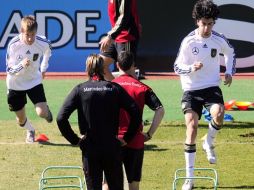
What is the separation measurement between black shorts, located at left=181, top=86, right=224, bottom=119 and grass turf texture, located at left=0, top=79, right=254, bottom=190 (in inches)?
37.7

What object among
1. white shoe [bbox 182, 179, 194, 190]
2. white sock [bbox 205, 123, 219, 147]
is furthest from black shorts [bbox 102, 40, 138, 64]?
white shoe [bbox 182, 179, 194, 190]

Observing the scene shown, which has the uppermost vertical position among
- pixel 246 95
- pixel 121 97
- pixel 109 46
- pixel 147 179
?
pixel 121 97

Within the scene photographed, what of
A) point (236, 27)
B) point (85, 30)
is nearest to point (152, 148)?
point (236, 27)

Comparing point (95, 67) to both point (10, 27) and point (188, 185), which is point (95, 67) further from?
point (10, 27)

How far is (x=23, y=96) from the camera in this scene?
501 inches

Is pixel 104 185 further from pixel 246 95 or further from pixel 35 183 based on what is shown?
pixel 246 95

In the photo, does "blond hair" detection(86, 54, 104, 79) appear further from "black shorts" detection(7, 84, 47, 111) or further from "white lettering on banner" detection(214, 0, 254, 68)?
"white lettering on banner" detection(214, 0, 254, 68)

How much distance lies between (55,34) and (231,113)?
7718 millimetres

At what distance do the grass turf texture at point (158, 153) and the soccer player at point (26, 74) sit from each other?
19.9 inches

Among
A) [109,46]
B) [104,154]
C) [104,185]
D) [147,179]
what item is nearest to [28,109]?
[109,46]

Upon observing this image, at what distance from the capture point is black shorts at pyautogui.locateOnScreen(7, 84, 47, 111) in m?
12.6

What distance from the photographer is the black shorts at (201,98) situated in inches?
400

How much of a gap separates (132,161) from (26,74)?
15.2ft

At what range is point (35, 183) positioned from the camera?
10070mm
